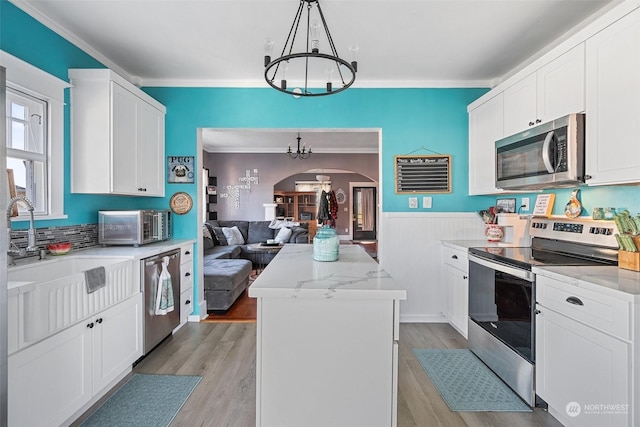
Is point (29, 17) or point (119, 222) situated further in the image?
point (119, 222)

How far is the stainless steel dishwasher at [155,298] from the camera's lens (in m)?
2.60

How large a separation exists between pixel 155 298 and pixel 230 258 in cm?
299

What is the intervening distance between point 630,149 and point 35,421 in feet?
10.9

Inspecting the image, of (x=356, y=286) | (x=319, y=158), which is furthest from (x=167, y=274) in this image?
(x=319, y=158)

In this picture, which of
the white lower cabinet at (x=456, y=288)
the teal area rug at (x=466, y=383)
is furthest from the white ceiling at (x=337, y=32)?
the teal area rug at (x=466, y=383)

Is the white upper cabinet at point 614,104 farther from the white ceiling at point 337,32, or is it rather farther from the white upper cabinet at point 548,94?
the white ceiling at point 337,32

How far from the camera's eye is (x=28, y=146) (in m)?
2.35

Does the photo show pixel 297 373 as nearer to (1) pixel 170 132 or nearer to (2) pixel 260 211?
(1) pixel 170 132

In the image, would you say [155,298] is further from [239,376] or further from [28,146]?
[28,146]

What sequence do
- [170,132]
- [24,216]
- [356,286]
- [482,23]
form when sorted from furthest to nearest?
[170,132] → [482,23] → [24,216] → [356,286]

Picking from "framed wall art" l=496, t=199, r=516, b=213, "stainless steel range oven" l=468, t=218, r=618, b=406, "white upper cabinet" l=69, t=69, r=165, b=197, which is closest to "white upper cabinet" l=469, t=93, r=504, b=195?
"framed wall art" l=496, t=199, r=516, b=213

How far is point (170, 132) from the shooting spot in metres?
3.56

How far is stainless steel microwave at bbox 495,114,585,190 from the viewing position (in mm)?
2016

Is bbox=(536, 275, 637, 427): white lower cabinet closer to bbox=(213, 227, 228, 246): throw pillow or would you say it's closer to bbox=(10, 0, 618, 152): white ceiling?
bbox=(10, 0, 618, 152): white ceiling
